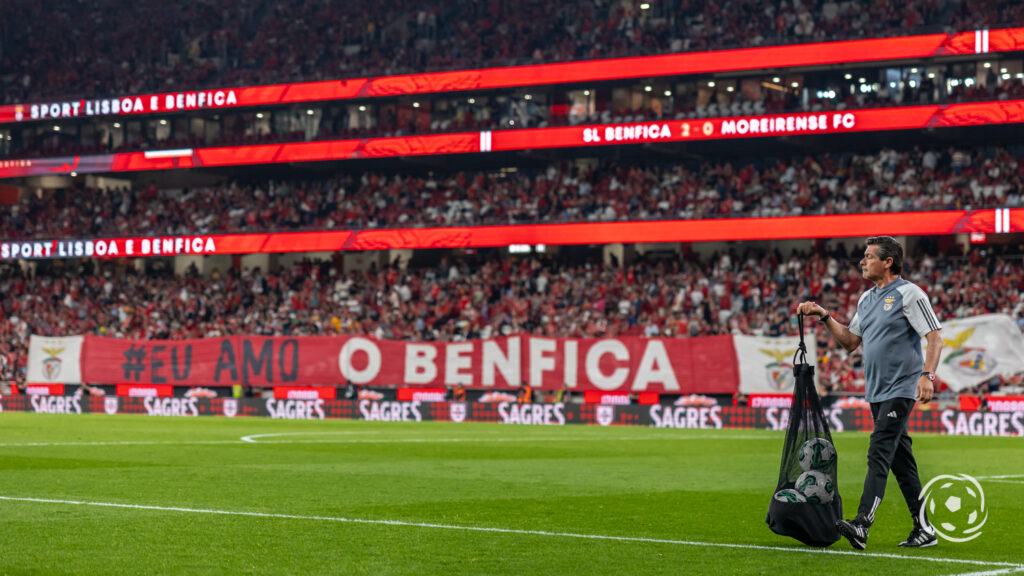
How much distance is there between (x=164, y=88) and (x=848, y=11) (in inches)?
1239

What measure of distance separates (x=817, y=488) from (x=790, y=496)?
213mm

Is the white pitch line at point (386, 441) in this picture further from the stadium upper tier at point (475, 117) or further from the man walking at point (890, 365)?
the stadium upper tier at point (475, 117)

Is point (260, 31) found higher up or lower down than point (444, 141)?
higher up

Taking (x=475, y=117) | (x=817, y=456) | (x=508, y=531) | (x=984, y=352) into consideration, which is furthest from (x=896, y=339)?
(x=475, y=117)

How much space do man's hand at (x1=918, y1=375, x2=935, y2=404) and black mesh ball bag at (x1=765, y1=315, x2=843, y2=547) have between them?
761mm

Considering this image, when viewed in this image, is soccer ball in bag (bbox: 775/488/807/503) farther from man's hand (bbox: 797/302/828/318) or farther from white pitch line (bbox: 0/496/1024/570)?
man's hand (bbox: 797/302/828/318)

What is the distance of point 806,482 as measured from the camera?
9.69 m

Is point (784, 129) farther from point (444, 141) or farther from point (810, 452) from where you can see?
point (810, 452)

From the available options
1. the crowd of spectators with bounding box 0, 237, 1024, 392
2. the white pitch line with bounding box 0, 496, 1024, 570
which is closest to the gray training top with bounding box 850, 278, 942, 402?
the white pitch line with bounding box 0, 496, 1024, 570

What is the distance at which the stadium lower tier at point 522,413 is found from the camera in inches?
1328

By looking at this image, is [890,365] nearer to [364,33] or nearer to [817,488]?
[817,488]

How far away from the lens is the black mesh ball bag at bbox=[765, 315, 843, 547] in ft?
31.8

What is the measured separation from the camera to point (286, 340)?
45.2 meters

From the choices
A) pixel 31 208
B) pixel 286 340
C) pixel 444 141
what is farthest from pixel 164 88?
pixel 286 340
